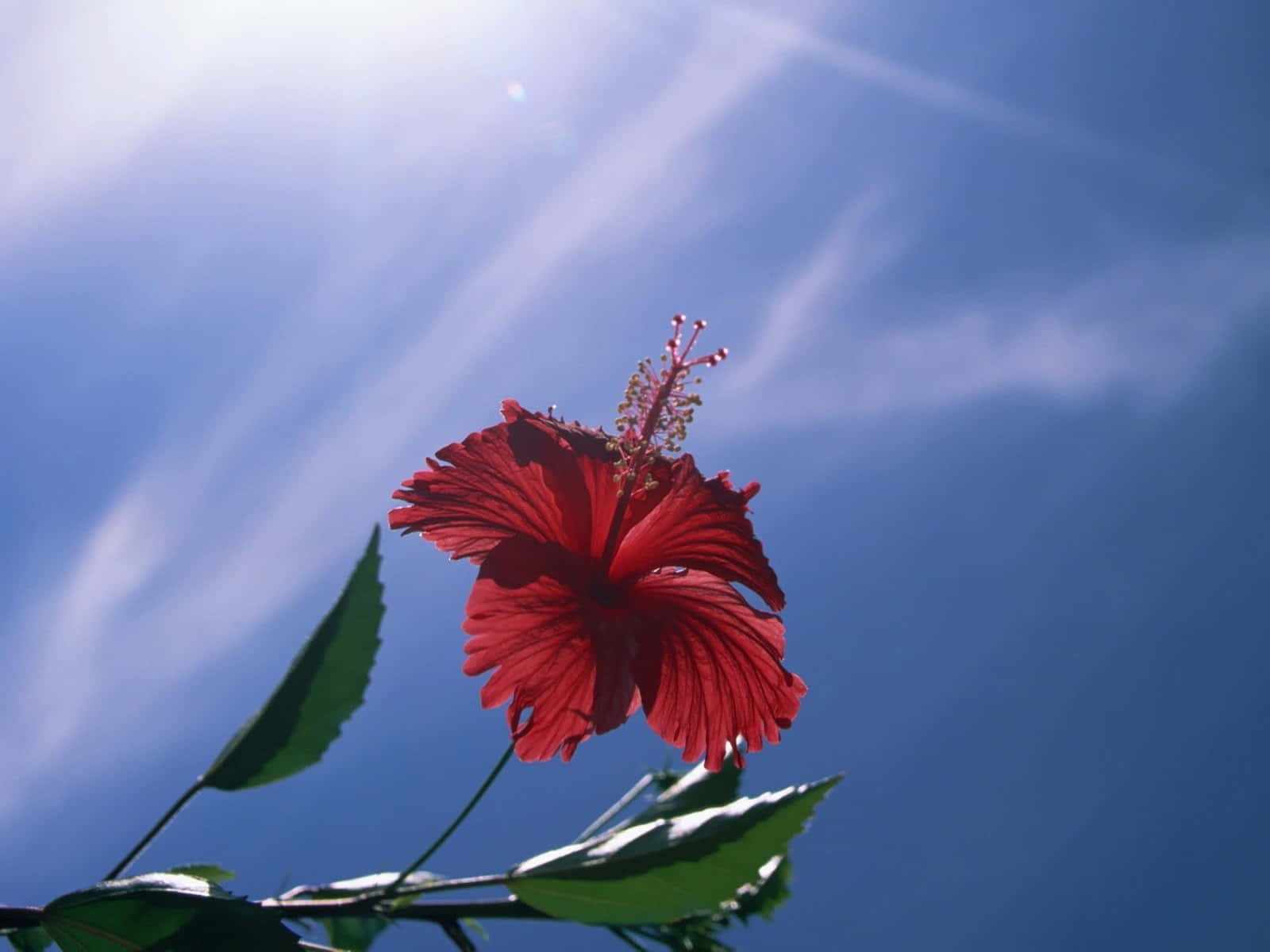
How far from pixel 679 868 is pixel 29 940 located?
2.72ft

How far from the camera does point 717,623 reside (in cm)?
154

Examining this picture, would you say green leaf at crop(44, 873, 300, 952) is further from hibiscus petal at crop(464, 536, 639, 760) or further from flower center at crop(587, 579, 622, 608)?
flower center at crop(587, 579, 622, 608)

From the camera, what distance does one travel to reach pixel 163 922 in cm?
105

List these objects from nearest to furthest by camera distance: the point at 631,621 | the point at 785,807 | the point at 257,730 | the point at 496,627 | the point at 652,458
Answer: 1. the point at 785,807
2. the point at 257,730
3. the point at 496,627
4. the point at 631,621
5. the point at 652,458

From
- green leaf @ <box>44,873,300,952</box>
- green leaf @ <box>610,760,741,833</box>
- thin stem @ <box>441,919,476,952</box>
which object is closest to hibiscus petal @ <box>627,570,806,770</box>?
green leaf @ <box>610,760,741,833</box>

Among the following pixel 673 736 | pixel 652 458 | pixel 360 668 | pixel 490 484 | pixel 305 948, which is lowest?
pixel 305 948

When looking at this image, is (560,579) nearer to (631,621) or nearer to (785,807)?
(631,621)

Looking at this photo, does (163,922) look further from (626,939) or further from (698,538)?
(698,538)

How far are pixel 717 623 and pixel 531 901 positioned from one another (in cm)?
55

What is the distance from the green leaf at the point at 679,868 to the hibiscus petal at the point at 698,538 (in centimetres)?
47

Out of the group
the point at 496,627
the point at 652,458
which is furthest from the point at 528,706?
the point at 652,458

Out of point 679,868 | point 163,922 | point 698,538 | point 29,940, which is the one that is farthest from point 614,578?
point 29,940

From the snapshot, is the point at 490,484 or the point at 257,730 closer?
the point at 257,730

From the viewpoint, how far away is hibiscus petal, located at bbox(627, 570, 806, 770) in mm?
1521
